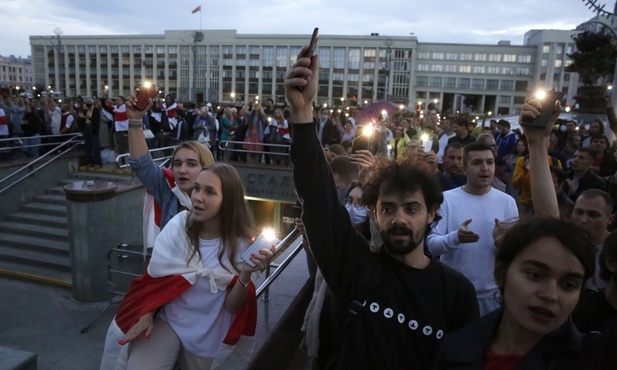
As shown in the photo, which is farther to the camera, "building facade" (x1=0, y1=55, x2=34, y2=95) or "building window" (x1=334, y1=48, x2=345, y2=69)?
"building facade" (x1=0, y1=55, x2=34, y2=95)

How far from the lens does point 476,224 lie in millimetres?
3229

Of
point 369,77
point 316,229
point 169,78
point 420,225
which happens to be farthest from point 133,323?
point 169,78

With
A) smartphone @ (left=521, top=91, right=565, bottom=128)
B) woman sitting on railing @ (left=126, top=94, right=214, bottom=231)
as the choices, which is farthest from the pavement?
smartphone @ (left=521, top=91, right=565, bottom=128)

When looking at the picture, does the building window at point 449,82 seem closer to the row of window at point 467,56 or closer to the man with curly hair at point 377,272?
the row of window at point 467,56

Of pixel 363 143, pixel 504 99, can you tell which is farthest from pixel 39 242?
pixel 504 99

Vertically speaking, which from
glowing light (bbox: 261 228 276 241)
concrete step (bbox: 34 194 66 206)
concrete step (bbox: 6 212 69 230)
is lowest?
concrete step (bbox: 6 212 69 230)

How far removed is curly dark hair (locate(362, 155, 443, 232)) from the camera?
1.99m

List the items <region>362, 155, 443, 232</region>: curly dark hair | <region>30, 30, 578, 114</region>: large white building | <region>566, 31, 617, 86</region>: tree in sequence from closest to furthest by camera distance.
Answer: <region>362, 155, 443, 232</region>: curly dark hair
<region>566, 31, 617, 86</region>: tree
<region>30, 30, 578, 114</region>: large white building

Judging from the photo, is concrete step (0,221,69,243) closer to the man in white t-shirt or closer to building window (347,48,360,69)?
the man in white t-shirt

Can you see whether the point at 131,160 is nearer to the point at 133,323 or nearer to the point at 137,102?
the point at 137,102

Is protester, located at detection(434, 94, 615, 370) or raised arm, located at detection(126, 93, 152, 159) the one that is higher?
raised arm, located at detection(126, 93, 152, 159)

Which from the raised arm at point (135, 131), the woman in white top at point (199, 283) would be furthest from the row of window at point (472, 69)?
the woman in white top at point (199, 283)

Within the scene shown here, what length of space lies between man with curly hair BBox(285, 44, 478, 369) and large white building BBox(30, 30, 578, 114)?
90.9 metres

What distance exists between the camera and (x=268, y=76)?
100 m
